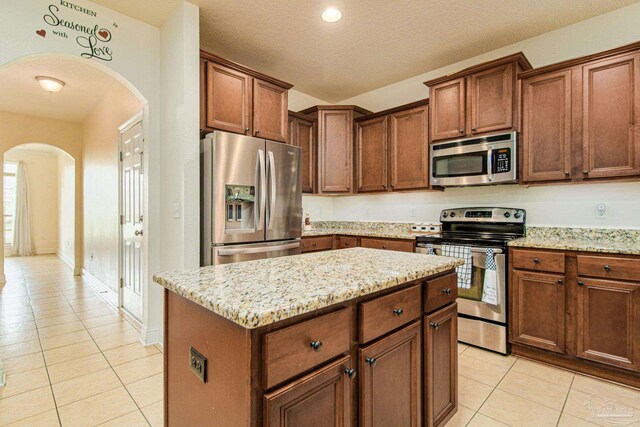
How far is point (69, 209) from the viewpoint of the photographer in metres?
6.64

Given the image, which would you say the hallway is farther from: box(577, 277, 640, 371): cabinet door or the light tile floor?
box(577, 277, 640, 371): cabinet door

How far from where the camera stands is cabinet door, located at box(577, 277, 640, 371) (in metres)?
2.10

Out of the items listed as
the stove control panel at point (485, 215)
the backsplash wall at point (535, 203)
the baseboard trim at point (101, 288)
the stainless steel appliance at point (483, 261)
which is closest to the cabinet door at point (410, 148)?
the backsplash wall at point (535, 203)

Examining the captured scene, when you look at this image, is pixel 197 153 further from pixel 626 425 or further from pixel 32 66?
pixel 626 425

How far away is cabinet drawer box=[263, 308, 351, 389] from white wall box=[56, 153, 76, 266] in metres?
6.64

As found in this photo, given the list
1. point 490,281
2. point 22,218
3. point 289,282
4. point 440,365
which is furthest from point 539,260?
point 22,218

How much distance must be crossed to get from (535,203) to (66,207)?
8.60 m

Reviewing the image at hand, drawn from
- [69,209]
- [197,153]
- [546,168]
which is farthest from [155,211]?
[69,209]

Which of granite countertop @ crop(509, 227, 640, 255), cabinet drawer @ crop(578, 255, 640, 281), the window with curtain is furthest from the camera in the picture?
the window with curtain

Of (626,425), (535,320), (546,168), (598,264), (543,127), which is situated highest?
(543,127)

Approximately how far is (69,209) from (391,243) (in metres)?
6.84

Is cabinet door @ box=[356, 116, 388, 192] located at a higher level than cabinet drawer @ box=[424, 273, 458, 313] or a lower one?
higher

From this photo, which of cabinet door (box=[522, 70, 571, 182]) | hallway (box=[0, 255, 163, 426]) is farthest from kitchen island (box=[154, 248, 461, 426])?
cabinet door (box=[522, 70, 571, 182])

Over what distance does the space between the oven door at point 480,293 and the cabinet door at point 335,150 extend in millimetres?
1806
